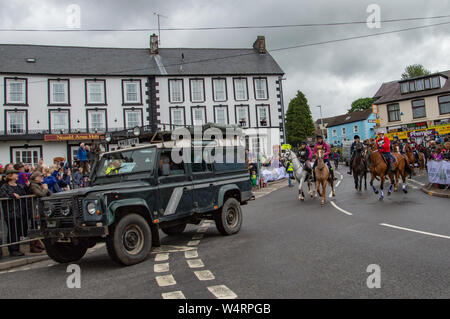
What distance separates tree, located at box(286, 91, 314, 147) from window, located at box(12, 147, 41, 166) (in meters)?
52.8

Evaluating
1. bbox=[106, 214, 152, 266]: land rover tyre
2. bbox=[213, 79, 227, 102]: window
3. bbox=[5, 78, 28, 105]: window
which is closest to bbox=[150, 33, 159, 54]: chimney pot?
bbox=[213, 79, 227, 102]: window

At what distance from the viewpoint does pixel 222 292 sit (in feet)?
15.8

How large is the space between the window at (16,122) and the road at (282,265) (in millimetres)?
30741

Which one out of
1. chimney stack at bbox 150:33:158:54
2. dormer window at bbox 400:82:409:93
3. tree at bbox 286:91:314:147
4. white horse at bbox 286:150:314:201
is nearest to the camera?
white horse at bbox 286:150:314:201

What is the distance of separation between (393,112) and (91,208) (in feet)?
155

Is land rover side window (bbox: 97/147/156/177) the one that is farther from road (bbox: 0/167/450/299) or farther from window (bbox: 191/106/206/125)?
window (bbox: 191/106/206/125)

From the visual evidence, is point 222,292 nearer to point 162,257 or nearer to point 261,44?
point 162,257

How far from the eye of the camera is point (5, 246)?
8523mm

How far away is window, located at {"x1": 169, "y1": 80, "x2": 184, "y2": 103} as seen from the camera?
128 feet

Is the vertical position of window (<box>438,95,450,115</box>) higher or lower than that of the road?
higher

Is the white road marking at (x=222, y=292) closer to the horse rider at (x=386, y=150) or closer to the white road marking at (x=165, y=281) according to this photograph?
the white road marking at (x=165, y=281)

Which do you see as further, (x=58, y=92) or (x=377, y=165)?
(x=58, y=92)

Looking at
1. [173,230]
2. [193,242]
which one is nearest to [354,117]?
[173,230]

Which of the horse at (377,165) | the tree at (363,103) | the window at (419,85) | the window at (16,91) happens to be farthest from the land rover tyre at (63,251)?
the tree at (363,103)
